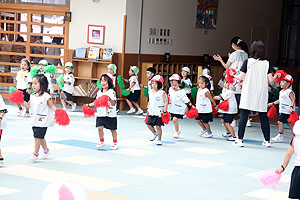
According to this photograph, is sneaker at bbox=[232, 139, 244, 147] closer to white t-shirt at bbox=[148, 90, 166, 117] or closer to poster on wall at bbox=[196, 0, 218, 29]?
white t-shirt at bbox=[148, 90, 166, 117]

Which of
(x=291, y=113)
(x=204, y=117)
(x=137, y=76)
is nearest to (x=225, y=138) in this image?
(x=204, y=117)

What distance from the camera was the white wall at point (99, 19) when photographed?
14.3 meters

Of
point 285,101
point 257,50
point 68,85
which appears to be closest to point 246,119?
point 257,50

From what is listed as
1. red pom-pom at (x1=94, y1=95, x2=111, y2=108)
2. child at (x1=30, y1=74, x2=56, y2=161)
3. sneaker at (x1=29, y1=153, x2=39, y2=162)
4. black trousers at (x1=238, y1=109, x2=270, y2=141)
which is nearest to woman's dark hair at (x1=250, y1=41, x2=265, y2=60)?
black trousers at (x1=238, y1=109, x2=270, y2=141)

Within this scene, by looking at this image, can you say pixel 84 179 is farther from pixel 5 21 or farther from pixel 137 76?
pixel 5 21

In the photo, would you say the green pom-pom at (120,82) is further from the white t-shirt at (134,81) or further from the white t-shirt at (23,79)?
the white t-shirt at (23,79)

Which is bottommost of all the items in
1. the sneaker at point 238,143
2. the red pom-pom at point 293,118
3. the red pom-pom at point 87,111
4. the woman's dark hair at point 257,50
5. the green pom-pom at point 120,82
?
the sneaker at point 238,143

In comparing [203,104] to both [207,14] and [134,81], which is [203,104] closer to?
[134,81]

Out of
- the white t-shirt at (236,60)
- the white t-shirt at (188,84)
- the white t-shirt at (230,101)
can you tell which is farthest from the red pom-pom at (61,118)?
the white t-shirt at (188,84)

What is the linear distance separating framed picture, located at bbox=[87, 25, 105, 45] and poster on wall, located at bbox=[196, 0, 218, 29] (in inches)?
157

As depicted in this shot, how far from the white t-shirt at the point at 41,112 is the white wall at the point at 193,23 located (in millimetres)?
7536

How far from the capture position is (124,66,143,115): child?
13.6 metres

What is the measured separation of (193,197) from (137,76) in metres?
8.77

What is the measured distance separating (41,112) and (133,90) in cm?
677
